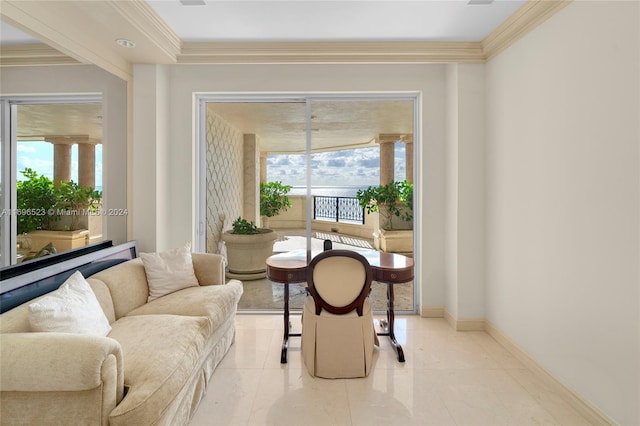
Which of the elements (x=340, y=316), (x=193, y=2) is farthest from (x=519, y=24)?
(x=340, y=316)

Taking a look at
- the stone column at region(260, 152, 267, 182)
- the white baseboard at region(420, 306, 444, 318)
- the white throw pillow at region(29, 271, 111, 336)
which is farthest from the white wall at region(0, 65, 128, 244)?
the white baseboard at region(420, 306, 444, 318)

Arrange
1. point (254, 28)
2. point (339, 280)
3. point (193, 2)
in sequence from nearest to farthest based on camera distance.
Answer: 1. point (339, 280)
2. point (193, 2)
3. point (254, 28)

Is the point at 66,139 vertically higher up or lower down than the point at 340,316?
higher up

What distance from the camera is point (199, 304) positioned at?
2463mm

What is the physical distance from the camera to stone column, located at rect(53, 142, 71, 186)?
10.7 feet

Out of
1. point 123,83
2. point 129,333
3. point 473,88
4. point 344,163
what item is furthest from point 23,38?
point 473,88

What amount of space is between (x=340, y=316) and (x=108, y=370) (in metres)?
1.46

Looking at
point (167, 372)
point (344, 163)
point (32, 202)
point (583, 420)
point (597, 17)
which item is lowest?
point (583, 420)

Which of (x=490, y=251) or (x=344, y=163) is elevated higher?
(x=344, y=163)

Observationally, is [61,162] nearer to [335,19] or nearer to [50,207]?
[50,207]

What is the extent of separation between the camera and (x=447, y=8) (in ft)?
8.71

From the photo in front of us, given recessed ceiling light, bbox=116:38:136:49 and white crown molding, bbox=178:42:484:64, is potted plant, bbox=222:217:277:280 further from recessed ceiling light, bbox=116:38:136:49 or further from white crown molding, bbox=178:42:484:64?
recessed ceiling light, bbox=116:38:136:49

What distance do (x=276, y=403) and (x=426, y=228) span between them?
230cm

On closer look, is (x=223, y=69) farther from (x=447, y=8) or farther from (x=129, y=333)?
(x=129, y=333)
